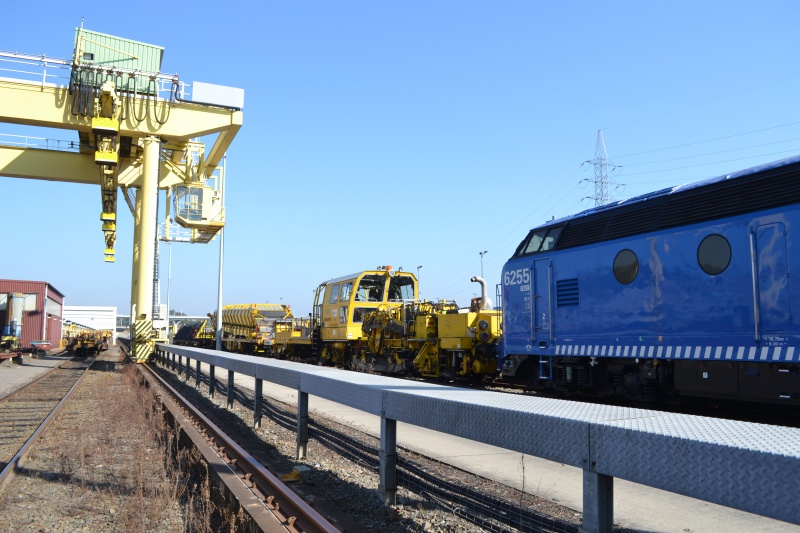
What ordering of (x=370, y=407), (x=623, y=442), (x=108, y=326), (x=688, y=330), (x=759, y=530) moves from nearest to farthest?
(x=623, y=442) → (x=759, y=530) → (x=370, y=407) → (x=688, y=330) → (x=108, y=326)

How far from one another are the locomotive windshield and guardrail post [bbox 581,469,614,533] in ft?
27.9

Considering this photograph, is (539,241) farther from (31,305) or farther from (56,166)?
(31,305)

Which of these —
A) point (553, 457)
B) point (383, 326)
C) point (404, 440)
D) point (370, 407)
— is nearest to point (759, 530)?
point (553, 457)

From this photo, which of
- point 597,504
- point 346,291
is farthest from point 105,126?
point 597,504

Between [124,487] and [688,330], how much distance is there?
23.4 feet

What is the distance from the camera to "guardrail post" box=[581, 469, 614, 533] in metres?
2.98

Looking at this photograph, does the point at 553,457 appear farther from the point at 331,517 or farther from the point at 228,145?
the point at 228,145

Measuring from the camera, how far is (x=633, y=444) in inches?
110

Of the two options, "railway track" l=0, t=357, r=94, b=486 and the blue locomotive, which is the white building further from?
the blue locomotive

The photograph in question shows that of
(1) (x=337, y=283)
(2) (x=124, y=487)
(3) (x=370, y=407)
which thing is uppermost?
(1) (x=337, y=283)

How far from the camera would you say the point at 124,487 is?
6066 millimetres

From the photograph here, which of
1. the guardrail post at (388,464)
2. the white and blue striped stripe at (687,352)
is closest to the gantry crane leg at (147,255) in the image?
the white and blue striped stripe at (687,352)

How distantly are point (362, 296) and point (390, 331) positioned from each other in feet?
7.78

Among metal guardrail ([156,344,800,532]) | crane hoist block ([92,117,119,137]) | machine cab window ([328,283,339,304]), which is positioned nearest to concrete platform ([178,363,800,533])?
metal guardrail ([156,344,800,532])
